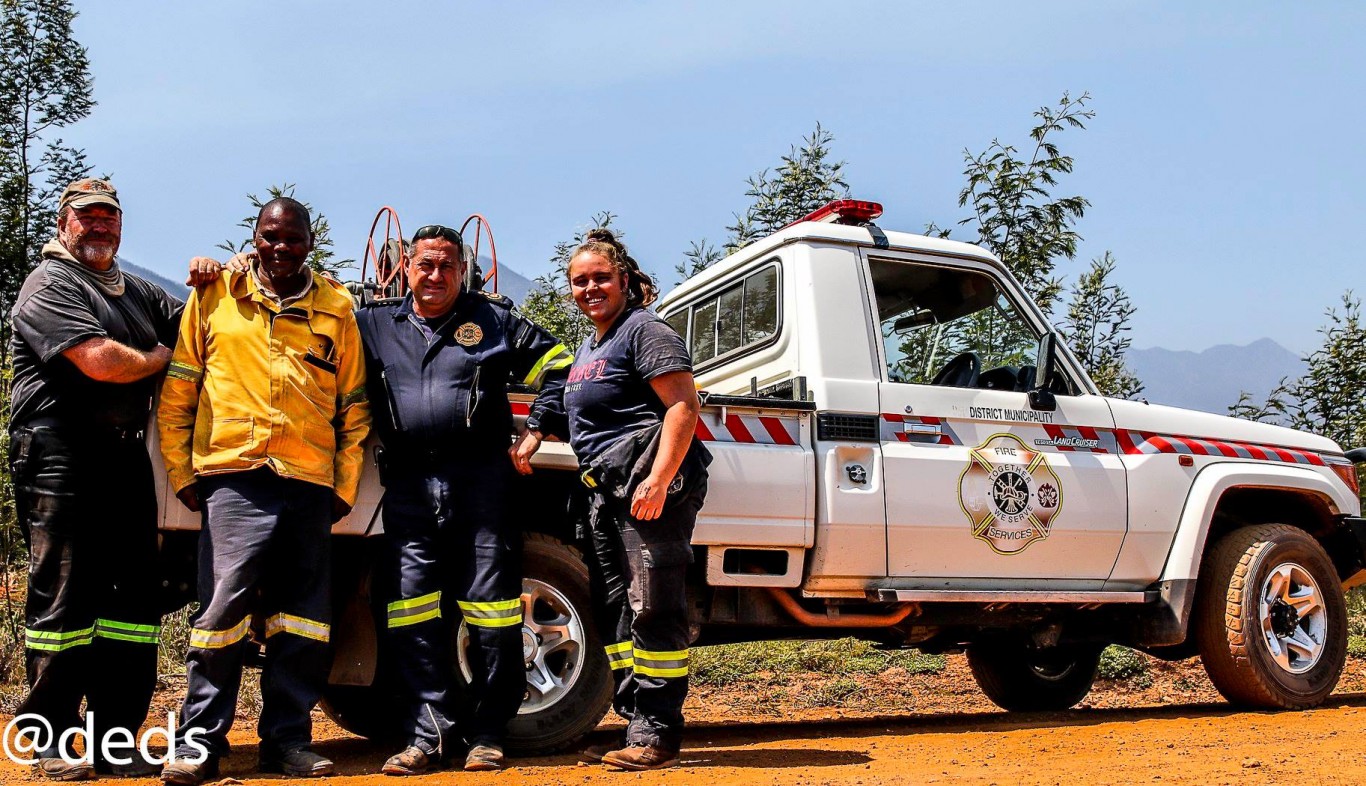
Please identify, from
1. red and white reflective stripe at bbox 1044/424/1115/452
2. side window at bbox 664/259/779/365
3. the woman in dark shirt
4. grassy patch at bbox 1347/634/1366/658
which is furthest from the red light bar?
grassy patch at bbox 1347/634/1366/658

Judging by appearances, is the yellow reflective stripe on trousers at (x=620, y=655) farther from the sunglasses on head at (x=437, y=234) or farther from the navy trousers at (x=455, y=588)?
the sunglasses on head at (x=437, y=234)

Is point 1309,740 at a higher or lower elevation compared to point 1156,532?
lower

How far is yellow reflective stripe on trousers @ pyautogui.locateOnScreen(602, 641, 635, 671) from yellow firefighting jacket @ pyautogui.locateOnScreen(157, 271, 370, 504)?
3.57 ft

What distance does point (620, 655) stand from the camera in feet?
15.0

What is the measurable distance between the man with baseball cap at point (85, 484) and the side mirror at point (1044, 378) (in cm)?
360

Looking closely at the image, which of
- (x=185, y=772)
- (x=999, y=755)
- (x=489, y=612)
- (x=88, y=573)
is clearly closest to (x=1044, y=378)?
(x=999, y=755)

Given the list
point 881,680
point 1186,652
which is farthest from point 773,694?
point 1186,652

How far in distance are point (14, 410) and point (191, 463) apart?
613mm

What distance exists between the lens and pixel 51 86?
12023mm

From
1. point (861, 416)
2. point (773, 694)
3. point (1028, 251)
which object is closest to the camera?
point (861, 416)

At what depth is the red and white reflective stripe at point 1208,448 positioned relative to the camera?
5938 millimetres

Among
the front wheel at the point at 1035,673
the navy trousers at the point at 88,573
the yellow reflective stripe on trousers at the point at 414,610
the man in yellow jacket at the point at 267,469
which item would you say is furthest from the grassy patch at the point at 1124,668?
the navy trousers at the point at 88,573

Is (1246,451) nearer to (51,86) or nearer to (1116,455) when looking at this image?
(1116,455)

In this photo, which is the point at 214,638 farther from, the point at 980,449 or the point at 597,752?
the point at 980,449
